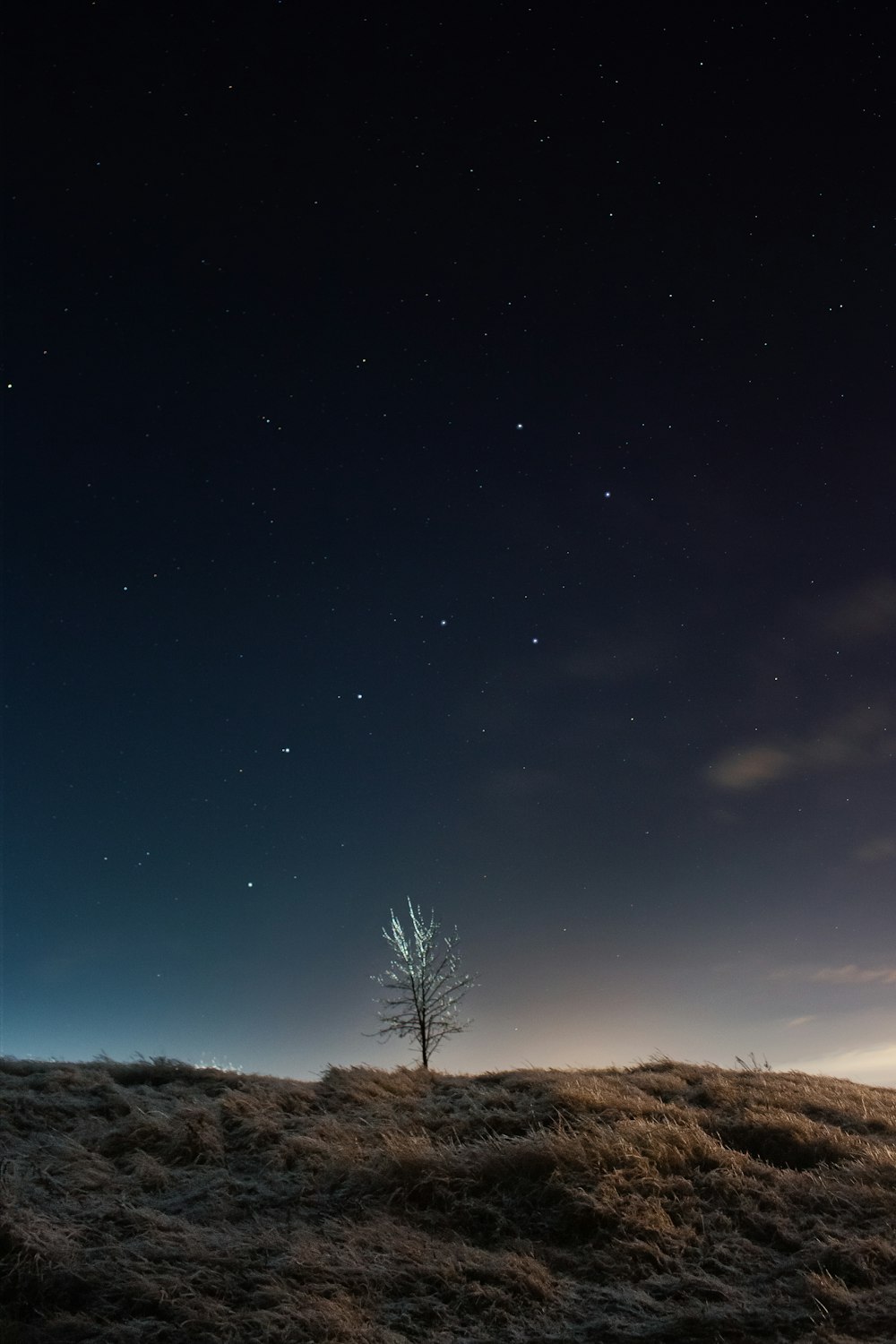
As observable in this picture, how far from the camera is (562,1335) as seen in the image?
638 centimetres

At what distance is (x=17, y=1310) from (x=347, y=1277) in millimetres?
2676

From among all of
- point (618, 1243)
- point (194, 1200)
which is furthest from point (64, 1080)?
point (618, 1243)

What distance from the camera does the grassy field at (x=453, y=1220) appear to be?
21.5ft

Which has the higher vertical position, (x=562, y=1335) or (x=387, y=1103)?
(x=387, y=1103)

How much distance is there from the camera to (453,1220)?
848 cm

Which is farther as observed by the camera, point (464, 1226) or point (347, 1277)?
point (464, 1226)

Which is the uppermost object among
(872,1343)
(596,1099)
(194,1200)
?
(596,1099)

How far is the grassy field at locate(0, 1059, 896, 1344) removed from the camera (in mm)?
6547

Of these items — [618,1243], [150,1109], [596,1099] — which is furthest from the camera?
[150,1109]

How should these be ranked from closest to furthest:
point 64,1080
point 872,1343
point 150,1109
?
point 872,1343, point 150,1109, point 64,1080

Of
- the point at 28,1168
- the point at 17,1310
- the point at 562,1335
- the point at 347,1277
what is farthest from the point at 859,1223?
the point at 28,1168

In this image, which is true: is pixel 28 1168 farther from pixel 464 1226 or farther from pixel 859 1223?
pixel 859 1223

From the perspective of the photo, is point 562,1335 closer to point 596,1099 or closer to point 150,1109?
point 596,1099

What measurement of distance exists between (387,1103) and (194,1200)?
16.2 feet
